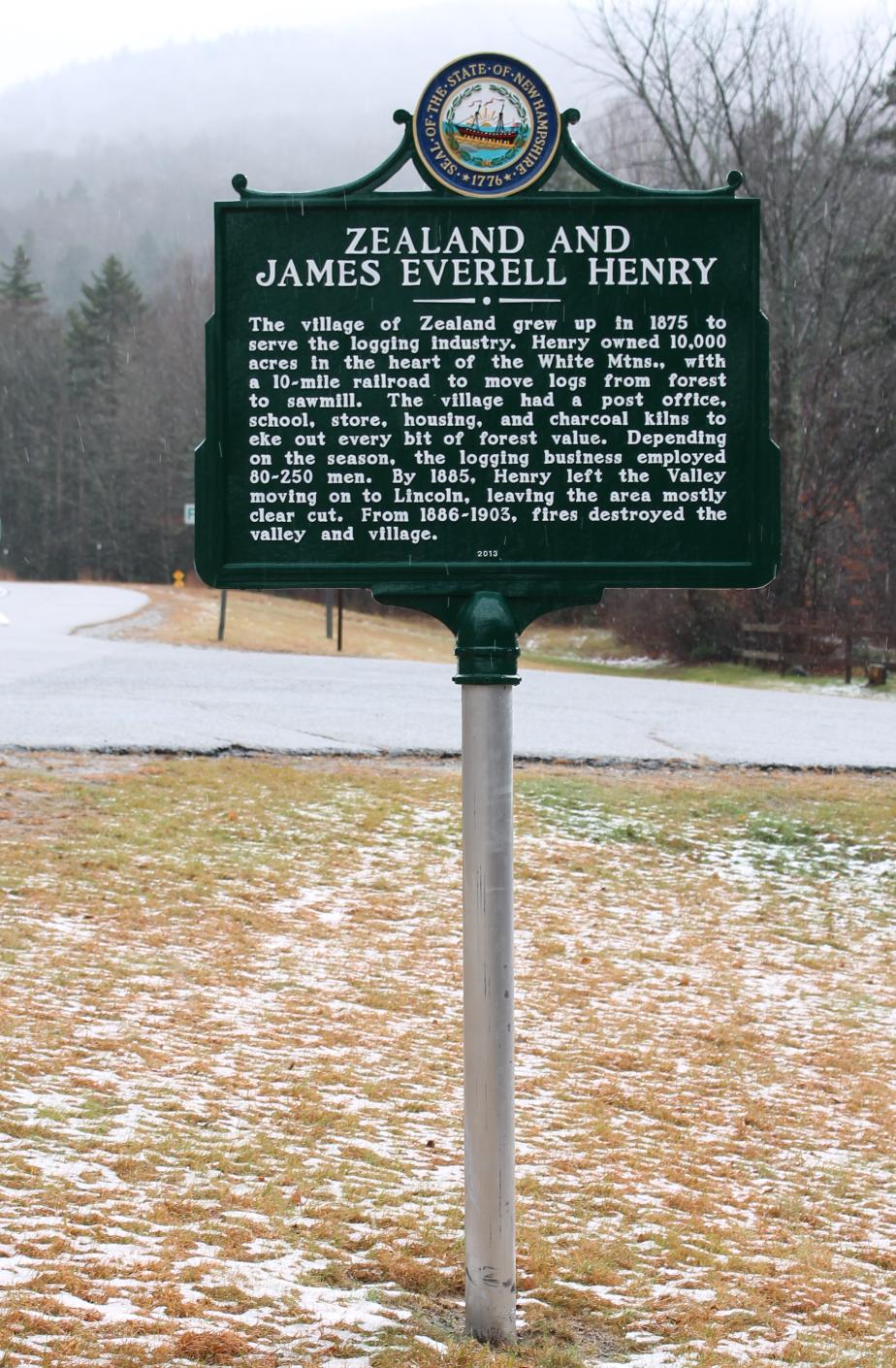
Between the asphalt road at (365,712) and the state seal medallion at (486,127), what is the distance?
8147 millimetres

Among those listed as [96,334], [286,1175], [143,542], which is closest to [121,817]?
[286,1175]

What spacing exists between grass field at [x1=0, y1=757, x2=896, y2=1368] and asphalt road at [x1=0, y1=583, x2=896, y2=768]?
1.87 m

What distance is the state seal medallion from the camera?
369 centimetres

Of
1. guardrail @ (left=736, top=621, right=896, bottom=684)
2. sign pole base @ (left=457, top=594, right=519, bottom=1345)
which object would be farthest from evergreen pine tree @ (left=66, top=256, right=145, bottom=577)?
sign pole base @ (left=457, top=594, right=519, bottom=1345)

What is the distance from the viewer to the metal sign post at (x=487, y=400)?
384cm

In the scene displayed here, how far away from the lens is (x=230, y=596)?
38688 mm

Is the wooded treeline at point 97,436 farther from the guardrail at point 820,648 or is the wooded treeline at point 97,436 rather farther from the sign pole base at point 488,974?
the sign pole base at point 488,974

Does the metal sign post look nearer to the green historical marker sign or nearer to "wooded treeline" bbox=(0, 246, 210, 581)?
the green historical marker sign

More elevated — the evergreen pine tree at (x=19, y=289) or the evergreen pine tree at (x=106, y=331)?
the evergreen pine tree at (x=19, y=289)

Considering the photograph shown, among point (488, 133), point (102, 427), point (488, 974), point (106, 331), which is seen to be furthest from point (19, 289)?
→ point (488, 974)

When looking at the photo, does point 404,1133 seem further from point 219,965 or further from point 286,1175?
point 219,965

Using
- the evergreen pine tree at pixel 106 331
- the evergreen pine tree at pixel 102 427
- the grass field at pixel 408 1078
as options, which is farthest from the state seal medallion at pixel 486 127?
the evergreen pine tree at pixel 106 331

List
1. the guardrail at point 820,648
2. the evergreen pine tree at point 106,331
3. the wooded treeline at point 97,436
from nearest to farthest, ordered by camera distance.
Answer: the guardrail at point 820,648
the wooded treeline at point 97,436
the evergreen pine tree at point 106,331

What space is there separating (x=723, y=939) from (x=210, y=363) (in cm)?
513
